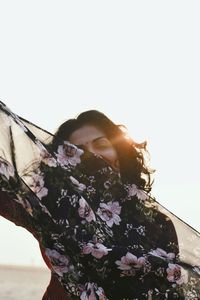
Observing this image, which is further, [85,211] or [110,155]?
[110,155]

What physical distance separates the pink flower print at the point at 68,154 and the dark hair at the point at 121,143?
40cm

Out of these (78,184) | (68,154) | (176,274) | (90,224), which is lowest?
(176,274)

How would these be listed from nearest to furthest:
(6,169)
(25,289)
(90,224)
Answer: (6,169), (90,224), (25,289)

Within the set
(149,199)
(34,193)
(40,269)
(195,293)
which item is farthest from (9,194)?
(40,269)

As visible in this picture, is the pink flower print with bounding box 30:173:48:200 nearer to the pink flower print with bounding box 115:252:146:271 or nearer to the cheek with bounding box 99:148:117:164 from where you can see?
the pink flower print with bounding box 115:252:146:271

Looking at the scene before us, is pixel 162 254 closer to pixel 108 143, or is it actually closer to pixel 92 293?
pixel 92 293

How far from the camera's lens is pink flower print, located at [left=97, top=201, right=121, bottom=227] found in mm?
2936

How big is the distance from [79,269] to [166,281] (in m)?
0.42

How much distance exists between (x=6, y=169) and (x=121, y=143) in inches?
40.4

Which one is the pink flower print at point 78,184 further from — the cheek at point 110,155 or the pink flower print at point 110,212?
the cheek at point 110,155

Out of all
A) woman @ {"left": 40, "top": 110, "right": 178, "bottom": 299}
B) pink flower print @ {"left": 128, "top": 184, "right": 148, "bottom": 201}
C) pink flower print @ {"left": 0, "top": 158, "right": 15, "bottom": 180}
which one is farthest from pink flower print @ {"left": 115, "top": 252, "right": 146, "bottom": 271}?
pink flower print @ {"left": 0, "top": 158, "right": 15, "bottom": 180}

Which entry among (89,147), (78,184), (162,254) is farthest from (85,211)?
(89,147)

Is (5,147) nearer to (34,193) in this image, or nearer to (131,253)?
(34,193)

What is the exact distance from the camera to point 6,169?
271 cm
